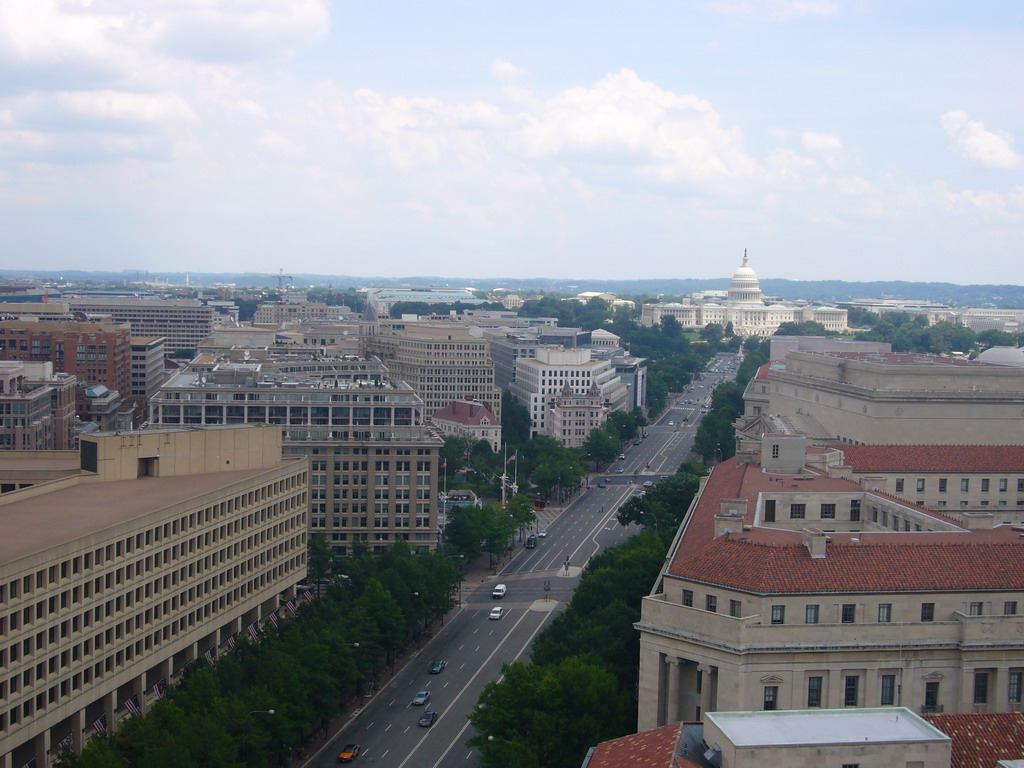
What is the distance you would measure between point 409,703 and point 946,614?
1508 inches

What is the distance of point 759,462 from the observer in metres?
105

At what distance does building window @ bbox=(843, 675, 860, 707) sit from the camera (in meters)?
62.2

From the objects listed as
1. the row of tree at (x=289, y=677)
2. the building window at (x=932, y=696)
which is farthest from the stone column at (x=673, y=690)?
the row of tree at (x=289, y=677)

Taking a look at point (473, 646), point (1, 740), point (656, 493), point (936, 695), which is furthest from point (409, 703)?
point (656, 493)

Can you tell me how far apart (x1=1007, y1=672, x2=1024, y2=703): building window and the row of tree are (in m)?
38.0

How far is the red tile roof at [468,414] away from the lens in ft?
632

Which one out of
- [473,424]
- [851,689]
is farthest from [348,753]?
[473,424]

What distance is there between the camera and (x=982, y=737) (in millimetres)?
50906

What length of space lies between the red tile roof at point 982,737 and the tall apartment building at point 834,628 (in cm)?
899

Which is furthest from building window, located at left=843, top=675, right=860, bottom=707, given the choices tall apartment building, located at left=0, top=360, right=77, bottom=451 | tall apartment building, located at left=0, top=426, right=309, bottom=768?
tall apartment building, located at left=0, top=360, right=77, bottom=451

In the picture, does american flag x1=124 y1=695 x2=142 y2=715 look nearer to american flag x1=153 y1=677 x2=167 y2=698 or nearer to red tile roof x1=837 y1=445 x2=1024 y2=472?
american flag x1=153 y1=677 x2=167 y2=698

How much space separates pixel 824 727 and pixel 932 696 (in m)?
15.8

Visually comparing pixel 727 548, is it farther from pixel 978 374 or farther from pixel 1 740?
pixel 978 374

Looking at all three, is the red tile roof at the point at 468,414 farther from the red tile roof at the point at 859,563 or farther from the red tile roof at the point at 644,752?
the red tile roof at the point at 644,752
